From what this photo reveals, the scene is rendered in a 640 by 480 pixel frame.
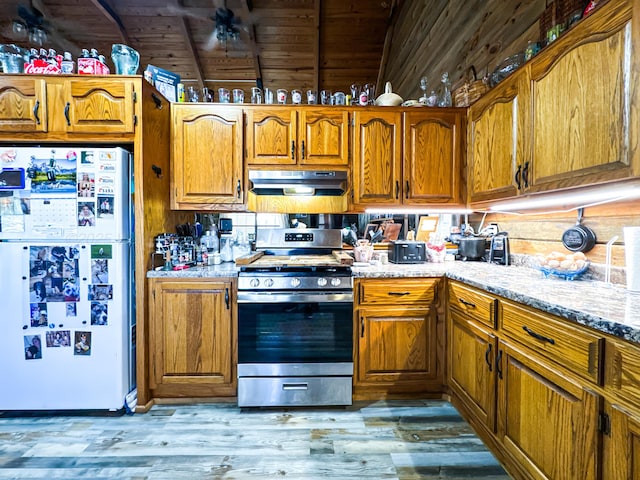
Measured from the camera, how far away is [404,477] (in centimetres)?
162

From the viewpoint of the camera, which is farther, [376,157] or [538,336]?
[376,157]

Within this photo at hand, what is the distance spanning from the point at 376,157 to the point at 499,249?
1171 mm

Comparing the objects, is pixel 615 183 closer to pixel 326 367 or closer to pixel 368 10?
pixel 326 367

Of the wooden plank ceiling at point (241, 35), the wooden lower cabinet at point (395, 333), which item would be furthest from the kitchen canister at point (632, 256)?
the wooden plank ceiling at point (241, 35)

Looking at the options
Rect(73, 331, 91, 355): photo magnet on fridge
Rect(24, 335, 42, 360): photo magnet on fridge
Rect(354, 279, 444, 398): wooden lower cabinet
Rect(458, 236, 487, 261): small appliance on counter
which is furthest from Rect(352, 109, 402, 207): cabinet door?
Rect(24, 335, 42, 360): photo magnet on fridge

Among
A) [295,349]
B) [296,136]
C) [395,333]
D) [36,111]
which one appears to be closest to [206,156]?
[296,136]

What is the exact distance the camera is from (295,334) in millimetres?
2242

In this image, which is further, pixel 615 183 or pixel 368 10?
pixel 368 10

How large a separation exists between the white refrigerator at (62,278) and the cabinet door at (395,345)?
5.38 ft

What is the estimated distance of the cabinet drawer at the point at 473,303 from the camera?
5.56ft

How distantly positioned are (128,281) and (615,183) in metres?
2.68

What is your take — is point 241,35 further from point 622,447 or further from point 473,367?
point 622,447

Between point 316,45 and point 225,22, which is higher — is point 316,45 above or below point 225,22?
above

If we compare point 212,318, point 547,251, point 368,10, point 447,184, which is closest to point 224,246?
point 212,318
